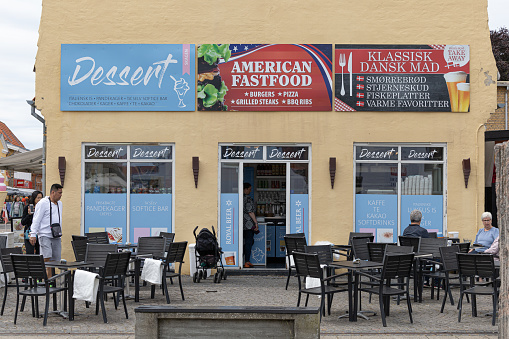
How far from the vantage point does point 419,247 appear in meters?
11.8

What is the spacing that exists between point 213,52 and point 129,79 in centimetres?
190

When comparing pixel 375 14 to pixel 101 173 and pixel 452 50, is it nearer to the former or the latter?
pixel 452 50

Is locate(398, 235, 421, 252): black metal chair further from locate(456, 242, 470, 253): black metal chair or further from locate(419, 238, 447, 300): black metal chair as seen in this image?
locate(456, 242, 470, 253): black metal chair

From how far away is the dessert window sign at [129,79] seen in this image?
46.9 feet

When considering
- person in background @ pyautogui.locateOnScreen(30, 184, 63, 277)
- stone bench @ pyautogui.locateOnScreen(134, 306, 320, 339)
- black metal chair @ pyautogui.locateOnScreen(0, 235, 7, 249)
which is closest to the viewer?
stone bench @ pyautogui.locateOnScreen(134, 306, 320, 339)

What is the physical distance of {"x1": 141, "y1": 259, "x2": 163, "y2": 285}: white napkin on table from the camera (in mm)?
10625

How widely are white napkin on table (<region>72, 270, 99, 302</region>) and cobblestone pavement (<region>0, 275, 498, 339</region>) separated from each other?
38 cm

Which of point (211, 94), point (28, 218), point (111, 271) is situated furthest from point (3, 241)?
point (211, 94)

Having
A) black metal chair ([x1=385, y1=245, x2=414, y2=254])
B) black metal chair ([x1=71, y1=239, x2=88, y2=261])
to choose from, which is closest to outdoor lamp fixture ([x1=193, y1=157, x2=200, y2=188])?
black metal chair ([x1=71, y1=239, x2=88, y2=261])

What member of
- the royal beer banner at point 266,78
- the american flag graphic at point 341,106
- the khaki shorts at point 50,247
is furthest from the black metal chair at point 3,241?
the american flag graphic at point 341,106

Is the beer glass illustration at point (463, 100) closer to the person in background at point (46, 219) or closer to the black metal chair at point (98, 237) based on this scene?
the black metal chair at point (98, 237)

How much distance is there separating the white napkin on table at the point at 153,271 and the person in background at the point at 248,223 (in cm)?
391

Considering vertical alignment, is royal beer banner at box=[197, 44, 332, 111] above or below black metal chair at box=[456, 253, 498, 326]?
above

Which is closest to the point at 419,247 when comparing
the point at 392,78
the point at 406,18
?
the point at 392,78
